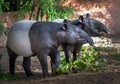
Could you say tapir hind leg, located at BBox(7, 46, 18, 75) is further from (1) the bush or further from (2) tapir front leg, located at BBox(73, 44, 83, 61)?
(2) tapir front leg, located at BBox(73, 44, 83, 61)

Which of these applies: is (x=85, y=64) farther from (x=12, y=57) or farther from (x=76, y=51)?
(x=12, y=57)

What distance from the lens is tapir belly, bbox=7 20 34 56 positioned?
293 inches

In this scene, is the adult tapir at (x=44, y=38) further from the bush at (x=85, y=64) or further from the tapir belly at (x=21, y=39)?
the bush at (x=85, y=64)

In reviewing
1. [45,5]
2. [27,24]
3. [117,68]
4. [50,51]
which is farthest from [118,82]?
[45,5]

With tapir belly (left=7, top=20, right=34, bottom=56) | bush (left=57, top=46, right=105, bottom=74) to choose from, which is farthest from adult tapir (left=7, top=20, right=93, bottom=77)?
bush (left=57, top=46, right=105, bottom=74)

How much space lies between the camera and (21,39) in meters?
7.50

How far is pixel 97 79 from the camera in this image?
6.18m

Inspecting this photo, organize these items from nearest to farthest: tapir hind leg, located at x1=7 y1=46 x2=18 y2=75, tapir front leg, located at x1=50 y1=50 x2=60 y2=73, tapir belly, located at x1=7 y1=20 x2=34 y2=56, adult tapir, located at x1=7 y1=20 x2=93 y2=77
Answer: adult tapir, located at x1=7 y1=20 x2=93 y2=77, tapir belly, located at x1=7 y1=20 x2=34 y2=56, tapir front leg, located at x1=50 y1=50 x2=60 y2=73, tapir hind leg, located at x1=7 y1=46 x2=18 y2=75

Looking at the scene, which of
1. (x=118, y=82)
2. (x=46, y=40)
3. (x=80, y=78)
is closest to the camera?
(x=118, y=82)

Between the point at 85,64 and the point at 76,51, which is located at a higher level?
the point at 76,51

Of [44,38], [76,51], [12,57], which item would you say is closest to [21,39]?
[44,38]

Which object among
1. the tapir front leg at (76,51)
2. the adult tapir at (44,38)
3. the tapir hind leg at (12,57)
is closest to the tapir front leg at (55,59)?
the adult tapir at (44,38)

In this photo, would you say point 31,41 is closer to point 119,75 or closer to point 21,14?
point 119,75

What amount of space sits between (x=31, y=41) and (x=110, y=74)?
1817 mm
